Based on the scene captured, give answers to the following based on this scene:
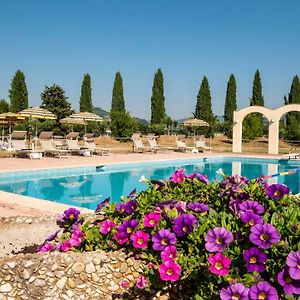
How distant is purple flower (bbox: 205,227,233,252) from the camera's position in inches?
71.7

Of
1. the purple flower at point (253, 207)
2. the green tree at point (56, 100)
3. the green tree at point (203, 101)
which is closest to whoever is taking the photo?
the purple flower at point (253, 207)

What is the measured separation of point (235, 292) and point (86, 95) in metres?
33.5

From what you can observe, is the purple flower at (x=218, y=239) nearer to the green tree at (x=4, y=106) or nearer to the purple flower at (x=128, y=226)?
the purple flower at (x=128, y=226)

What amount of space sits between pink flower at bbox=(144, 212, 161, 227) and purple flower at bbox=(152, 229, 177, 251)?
16cm

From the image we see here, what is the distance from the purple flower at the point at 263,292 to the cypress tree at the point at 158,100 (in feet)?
106

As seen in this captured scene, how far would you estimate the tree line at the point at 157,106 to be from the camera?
28.2 m

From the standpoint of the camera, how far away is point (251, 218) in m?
1.92

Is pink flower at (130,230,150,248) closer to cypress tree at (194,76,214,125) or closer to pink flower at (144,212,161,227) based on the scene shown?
pink flower at (144,212,161,227)

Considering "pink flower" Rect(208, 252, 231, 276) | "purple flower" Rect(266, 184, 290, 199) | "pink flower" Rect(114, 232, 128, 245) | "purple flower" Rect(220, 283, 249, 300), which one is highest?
"purple flower" Rect(266, 184, 290, 199)

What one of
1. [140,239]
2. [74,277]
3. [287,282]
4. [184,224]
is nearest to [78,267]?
[74,277]

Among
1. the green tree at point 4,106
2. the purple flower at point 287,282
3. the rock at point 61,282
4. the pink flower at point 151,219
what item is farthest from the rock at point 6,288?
the green tree at point 4,106

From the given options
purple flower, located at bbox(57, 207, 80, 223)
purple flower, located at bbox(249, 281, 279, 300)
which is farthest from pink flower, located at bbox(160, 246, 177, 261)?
purple flower, located at bbox(57, 207, 80, 223)

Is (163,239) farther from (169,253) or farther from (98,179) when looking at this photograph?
(98,179)

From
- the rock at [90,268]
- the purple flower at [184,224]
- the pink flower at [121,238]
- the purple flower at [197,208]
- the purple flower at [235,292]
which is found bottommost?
the rock at [90,268]
